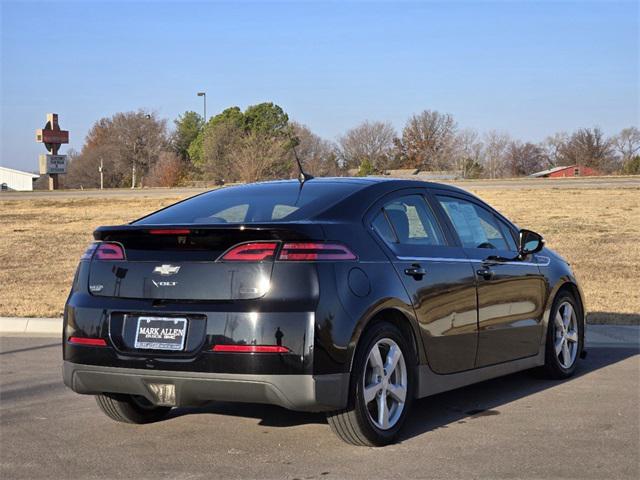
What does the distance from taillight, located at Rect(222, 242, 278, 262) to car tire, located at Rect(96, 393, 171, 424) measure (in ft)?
4.37

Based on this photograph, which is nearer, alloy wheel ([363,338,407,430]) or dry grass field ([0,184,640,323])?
alloy wheel ([363,338,407,430])

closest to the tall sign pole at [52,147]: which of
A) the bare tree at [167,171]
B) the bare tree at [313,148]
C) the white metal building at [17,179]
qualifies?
the bare tree at [167,171]

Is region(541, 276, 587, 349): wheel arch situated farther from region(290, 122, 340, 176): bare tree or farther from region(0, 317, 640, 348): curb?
region(290, 122, 340, 176): bare tree

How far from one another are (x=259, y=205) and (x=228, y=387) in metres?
1.48

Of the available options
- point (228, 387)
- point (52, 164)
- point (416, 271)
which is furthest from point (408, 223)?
point (52, 164)

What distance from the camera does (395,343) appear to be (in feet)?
17.8

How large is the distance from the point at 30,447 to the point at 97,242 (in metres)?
1.28

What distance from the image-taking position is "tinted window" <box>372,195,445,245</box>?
5719 millimetres

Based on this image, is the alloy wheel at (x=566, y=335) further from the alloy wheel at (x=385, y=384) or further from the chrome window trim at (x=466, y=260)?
the alloy wheel at (x=385, y=384)

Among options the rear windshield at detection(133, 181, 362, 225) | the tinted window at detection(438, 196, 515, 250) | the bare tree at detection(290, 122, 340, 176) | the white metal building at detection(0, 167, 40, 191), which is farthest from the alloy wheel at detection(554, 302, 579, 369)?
the white metal building at detection(0, 167, 40, 191)

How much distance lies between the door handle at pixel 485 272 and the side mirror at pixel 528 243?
0.68 m

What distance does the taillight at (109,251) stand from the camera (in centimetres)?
535

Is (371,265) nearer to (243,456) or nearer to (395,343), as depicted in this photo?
(395,343)

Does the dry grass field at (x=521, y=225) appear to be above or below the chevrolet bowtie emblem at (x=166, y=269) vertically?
below
